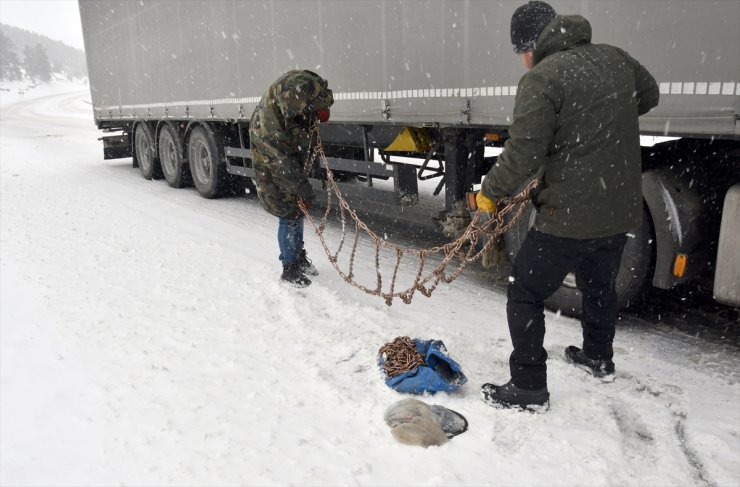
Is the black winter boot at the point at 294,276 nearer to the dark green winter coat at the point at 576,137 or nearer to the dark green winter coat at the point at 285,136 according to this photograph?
the dark green winter coat at the point at 285,136

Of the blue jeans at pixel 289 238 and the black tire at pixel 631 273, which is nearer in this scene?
Answer: the black tire at pixel 631 273

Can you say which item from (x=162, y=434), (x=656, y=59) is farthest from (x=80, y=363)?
(x=656, y=59)

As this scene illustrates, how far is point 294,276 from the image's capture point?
4965mm

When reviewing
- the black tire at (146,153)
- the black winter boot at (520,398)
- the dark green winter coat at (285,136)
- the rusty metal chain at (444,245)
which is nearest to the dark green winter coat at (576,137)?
the rusty metal chain at (444,245)

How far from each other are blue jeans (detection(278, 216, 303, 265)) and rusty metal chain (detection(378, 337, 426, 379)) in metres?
1.81


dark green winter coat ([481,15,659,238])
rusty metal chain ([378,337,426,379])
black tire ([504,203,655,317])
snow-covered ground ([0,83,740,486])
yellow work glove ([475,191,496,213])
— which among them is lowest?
snow-covered ground ([0,83,740,486])

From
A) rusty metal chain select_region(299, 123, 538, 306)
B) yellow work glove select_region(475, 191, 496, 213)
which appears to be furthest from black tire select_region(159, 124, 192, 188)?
yellow work glove select_region(475, 191, 496, 213)

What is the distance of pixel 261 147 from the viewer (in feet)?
15.3

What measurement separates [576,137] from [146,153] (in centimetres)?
1079

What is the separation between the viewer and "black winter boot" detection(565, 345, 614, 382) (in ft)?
10.8

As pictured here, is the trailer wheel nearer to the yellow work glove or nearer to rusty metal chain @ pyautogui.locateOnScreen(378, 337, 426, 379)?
rusty metal chain @ pyautogui.locateOnScreen(378, 337, 426, 379)

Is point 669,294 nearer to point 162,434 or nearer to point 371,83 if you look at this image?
point 371,83

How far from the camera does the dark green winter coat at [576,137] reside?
8.27 feet

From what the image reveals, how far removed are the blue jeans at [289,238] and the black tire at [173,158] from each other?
18.5 ft
